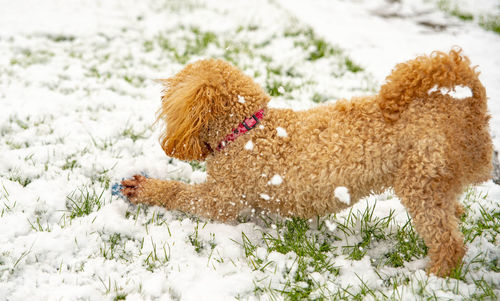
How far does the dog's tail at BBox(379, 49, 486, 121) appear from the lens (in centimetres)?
215

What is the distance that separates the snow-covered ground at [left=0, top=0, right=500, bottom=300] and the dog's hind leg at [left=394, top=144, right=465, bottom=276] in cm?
14

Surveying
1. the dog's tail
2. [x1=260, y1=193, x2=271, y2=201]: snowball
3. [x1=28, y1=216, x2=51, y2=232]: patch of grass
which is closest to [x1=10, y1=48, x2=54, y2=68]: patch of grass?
[x1=28, y1=216, x2=51, y2=232]: patch of grass

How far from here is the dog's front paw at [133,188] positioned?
2.91 metres

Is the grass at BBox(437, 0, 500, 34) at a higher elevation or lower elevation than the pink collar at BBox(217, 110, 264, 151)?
higher

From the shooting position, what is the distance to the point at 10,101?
4176 millimetres

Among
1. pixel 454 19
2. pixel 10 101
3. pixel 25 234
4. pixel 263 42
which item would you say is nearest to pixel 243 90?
pixel 25 234

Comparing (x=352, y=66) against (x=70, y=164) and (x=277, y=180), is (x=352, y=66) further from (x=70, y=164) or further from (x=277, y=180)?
(x=70, y=164)

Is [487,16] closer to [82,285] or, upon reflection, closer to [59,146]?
[59,146]

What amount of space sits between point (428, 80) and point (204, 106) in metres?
1.32


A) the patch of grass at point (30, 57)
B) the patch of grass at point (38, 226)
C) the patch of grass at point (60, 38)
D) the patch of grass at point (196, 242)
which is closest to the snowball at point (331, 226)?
the patch of grass at point (196, 242)

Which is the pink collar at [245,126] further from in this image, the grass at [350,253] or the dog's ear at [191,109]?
the grass at [350,253]

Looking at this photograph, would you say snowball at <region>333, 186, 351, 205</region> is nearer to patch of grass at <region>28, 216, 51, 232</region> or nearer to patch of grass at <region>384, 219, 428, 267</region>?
patch of grass at <region>384, 219, 428, 267</region>

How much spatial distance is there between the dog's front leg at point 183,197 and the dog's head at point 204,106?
320 mm

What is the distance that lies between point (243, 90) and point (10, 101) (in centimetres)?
300
